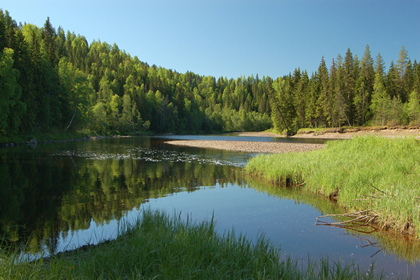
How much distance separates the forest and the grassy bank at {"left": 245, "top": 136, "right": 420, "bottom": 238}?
1532 inches

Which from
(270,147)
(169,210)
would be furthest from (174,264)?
(270,147)

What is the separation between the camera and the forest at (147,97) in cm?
5097

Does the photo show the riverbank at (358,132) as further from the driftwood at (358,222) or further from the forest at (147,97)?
the driftwood at (358,222)

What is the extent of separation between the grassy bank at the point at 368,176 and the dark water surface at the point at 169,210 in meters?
0.80

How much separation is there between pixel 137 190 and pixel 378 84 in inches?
3552

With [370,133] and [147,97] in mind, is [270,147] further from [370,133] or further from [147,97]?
[147,97]

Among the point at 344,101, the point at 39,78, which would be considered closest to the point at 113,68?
the point at 39,78

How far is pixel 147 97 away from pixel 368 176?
119217mm

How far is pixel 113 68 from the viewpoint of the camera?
502 ft

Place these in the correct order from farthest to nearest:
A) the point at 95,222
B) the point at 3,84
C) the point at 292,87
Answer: the point at 292,87 < the point at 3,84 < the point at 95,222

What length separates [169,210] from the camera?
13562 millimetres

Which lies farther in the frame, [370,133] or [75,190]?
[370,133]

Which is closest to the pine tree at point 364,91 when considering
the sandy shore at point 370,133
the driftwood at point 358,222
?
the sandy shore at point 370,133

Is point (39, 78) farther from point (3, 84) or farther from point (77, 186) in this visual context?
point (77, 186)
